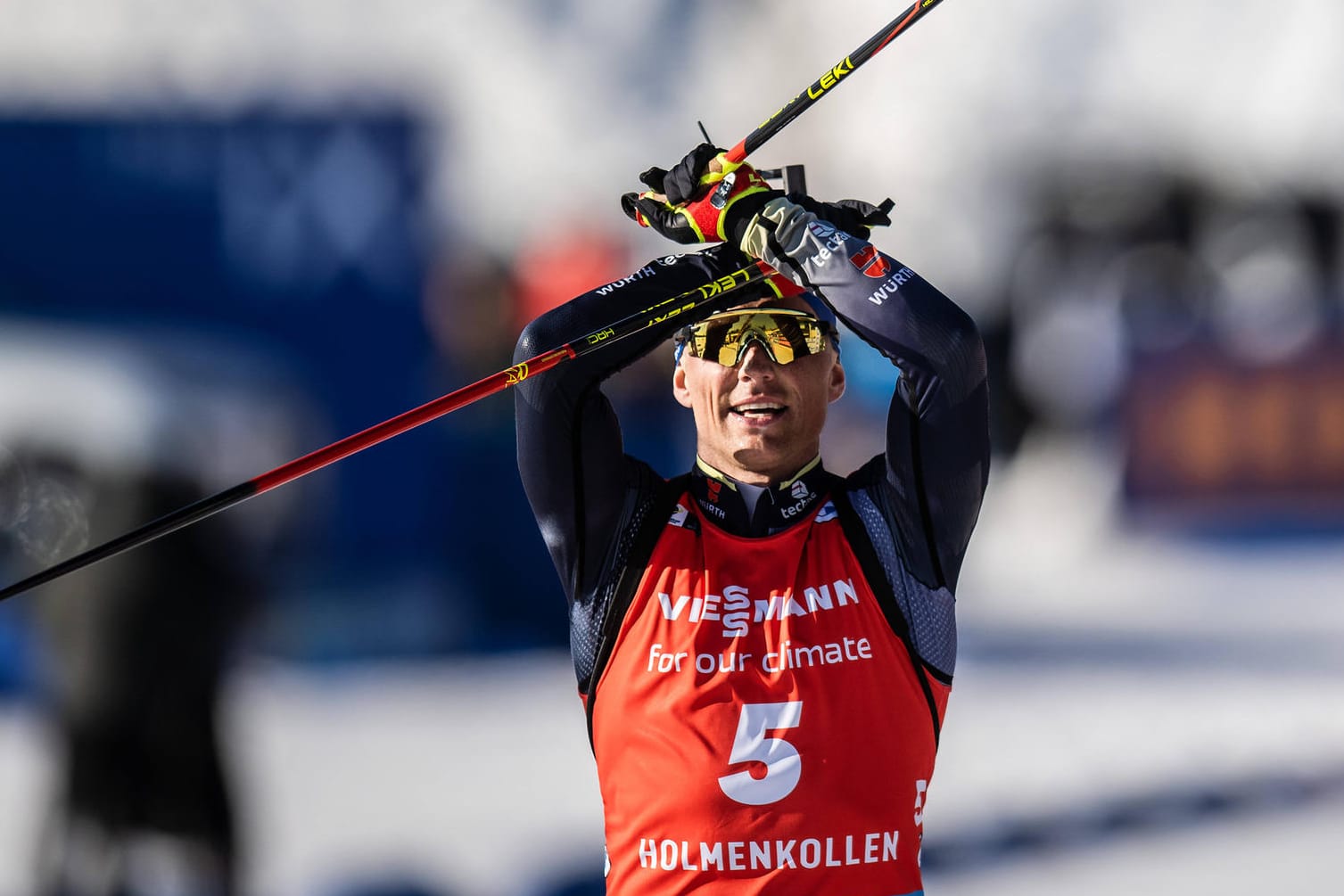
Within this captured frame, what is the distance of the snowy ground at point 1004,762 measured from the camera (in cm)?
530

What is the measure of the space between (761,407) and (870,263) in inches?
11.7

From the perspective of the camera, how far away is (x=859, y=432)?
355 inches

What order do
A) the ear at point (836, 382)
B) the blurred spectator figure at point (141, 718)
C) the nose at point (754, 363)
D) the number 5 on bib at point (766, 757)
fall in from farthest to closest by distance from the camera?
the blurred spectator figure at point (141, 718) < the ear at point (836, 382) < the nose at point (754, 363) < the number 5 on bib at point (766, 757)

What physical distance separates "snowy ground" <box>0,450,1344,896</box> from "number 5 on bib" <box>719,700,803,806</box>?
2791 millimetres

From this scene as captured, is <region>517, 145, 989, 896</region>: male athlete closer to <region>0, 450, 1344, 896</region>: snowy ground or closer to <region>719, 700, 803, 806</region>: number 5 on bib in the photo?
<region>719, 700, 803, 806</region>: number 5 on bib

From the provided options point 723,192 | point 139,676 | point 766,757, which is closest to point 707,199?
point 723,192

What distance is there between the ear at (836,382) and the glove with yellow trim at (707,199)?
27 centimetres

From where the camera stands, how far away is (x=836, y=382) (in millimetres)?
2736

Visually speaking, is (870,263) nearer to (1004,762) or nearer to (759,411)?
(759,411)

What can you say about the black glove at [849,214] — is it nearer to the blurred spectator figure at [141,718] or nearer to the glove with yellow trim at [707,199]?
the glove with yellow trim at [707,199]

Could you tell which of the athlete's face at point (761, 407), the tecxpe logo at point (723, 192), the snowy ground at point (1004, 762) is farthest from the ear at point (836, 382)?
the snowy ground at point (1004, 762)

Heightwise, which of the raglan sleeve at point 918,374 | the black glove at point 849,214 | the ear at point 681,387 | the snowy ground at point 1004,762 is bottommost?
the raglan sleeve at point 918,374

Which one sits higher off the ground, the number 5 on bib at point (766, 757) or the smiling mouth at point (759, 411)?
the smiling mouth at point (759, 411)

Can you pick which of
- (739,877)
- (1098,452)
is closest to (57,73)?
(1098,452)
